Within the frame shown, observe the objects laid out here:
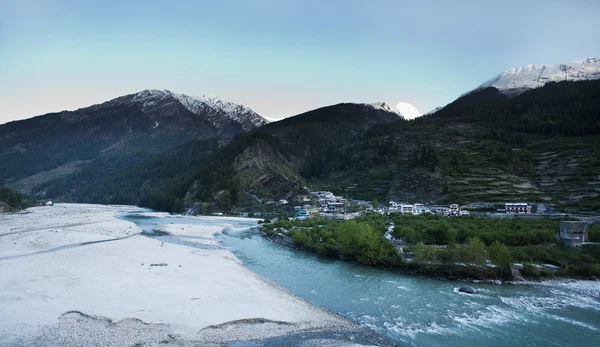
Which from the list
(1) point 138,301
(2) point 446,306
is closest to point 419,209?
(2) point 446,306

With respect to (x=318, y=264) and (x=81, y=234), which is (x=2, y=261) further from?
(x=318, y=264)

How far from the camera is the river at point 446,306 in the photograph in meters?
22.8

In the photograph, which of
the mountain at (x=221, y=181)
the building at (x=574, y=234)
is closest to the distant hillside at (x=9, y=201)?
the mountain at (x=221, y=181)

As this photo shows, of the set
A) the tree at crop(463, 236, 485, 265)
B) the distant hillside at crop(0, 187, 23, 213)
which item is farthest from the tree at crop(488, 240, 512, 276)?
the distant hillside at crop(0, 187, 23, 213)

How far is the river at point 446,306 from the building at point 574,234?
11311 millimetres

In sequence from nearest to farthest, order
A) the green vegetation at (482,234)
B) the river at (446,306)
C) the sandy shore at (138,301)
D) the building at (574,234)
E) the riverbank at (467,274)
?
the sandy shore at (138,301), the river at (446,306), the riverbank at (467,274), the building at (574,234), the green vegetation at (482,234)

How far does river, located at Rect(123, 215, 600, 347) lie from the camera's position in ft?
74.9

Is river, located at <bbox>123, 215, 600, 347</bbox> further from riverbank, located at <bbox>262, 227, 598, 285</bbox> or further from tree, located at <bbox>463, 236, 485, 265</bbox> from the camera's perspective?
tree, located at <bbox>463, 236, 485, 265</bbox>

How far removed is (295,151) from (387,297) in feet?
559

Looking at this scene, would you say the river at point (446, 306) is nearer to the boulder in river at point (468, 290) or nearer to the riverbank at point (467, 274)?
the boulder in river at point (468, 290)

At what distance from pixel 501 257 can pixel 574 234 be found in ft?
52.2

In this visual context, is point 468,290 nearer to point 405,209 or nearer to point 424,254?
point 424,254

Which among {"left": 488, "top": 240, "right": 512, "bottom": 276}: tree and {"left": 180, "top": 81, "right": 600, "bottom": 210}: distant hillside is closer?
{"left": 488, "top": 240, "right": 512, "bottom": 276}: tree

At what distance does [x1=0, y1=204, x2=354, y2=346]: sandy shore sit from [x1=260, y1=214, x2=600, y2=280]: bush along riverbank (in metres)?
14.0
